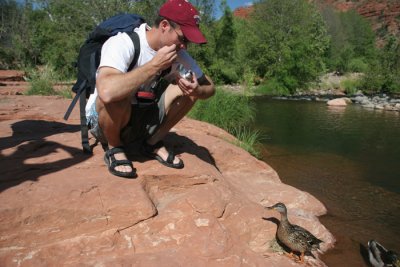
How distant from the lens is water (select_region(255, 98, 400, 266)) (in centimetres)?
430

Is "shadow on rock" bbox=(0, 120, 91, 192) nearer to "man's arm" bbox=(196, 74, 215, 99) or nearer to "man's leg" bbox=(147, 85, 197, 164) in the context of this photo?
"man's leg" bbox=(147, 85, 197, 164)

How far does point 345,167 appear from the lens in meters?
7.07

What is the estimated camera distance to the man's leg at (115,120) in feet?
9.09

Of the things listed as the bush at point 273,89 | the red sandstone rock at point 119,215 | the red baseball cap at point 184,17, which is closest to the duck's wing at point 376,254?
the red sandstone rock at point 119,215

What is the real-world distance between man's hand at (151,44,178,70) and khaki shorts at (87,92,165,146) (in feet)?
1.91

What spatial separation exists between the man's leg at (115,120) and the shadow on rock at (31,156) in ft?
1.72

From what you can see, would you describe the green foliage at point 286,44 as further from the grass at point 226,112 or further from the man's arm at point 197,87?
the man's arm at point 197,87

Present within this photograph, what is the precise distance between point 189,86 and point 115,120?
649 mm

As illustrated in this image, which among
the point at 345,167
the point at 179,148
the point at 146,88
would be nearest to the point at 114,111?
the point at 146,88

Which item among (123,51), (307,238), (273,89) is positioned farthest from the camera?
(273,89)

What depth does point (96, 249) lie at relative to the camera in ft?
8.76

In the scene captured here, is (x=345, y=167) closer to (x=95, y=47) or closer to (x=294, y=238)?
(x=294, y=238)

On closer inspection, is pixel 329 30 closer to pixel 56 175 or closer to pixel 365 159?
pixel 365 159

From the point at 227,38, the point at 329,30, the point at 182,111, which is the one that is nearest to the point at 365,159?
the point at 182,111
